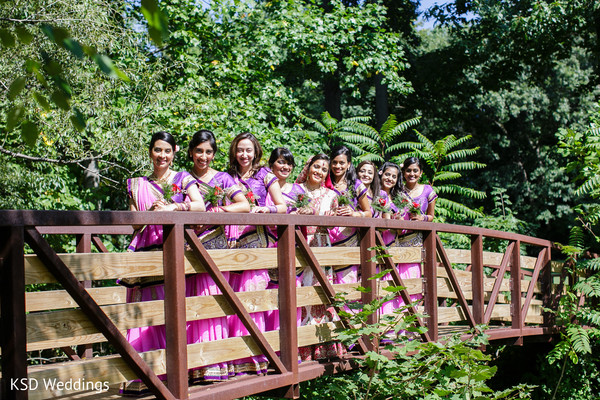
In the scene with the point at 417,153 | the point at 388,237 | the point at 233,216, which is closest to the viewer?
the point at 233,216

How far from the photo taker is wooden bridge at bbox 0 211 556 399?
10.6 feet

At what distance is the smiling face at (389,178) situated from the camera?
7441 mm

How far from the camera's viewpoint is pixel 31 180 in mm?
9438

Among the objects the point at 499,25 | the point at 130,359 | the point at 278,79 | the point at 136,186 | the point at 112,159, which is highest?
the point at 499,25

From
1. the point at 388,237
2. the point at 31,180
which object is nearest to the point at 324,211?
the point at 388,237

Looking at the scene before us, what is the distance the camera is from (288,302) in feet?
16.0

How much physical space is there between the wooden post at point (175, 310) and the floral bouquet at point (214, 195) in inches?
33.8

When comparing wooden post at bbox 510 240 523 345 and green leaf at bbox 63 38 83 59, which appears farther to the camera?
wooden post at bbox 510 240 523 345

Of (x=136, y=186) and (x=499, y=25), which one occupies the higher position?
(x=499, y=25)

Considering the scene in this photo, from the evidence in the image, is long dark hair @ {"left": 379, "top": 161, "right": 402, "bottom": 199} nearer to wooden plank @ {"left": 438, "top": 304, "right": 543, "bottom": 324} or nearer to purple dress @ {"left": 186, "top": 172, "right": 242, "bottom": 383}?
wooden plank @ {"left": 438, "top": 304, "right": 543, "bottom": 324}

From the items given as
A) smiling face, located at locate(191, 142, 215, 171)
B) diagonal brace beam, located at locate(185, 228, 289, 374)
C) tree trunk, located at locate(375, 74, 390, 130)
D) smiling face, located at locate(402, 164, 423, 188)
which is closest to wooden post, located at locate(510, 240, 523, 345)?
smiling face, located at locate(402, 164, 423, 188)

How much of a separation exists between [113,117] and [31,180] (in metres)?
1.47

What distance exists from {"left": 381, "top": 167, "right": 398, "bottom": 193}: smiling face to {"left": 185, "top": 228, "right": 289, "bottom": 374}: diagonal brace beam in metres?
3.12

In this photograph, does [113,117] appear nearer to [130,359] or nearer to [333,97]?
[130,359]
